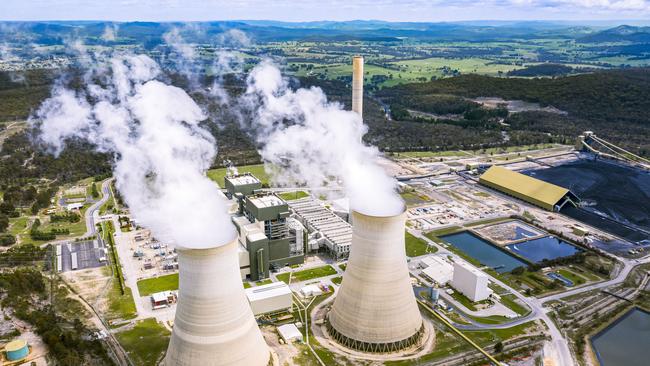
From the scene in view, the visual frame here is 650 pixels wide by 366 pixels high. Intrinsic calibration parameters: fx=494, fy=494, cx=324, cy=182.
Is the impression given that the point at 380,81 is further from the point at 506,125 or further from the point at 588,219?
the point at 588,219

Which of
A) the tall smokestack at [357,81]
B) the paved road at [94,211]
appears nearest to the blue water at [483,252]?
the tall smokestack at [357,81]

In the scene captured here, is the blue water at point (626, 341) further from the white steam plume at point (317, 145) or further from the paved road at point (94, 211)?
the paved road at point (94, 211)

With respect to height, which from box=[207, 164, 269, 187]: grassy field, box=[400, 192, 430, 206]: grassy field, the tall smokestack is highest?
the tall smokestack

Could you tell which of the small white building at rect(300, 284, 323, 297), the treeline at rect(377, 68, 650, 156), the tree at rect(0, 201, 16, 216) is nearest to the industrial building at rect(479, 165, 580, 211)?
the treeline at rect(377, 68, 650, 156)

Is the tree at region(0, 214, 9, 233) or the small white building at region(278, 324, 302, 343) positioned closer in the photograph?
the small white building at region(278, 324, 302, 343)

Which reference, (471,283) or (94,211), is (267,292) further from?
(94,211)

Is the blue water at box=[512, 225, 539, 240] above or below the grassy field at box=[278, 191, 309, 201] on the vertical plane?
below

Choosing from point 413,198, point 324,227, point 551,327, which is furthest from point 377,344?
point 413,198

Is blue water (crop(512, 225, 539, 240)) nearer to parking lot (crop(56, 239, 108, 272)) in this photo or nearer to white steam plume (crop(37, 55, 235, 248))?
white steam plume (crop(37, 55, 235, 248))
